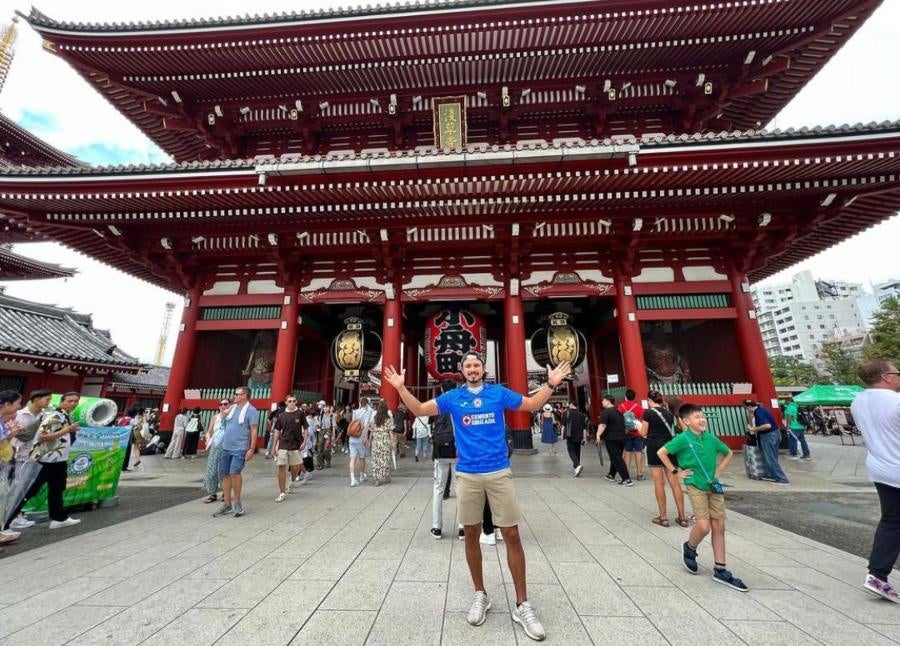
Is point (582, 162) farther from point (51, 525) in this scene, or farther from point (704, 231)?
point (51, 525)

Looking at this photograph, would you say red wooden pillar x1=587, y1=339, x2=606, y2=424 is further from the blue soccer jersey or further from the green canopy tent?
the blue soccer jersey

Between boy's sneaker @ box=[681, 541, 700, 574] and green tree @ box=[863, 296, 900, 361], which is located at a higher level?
green tree @ box=[863, 296, 900, 361]

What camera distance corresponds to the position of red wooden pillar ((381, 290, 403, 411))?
1054cm

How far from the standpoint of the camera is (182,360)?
36.1 feet

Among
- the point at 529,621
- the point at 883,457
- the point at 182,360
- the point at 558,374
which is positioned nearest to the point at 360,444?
the point at 529,621

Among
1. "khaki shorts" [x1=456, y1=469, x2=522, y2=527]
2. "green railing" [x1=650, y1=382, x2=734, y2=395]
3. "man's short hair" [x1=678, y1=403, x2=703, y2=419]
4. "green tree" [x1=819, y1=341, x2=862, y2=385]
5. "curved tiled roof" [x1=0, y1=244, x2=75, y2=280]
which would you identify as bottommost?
"khaki shorts" [x1=456, y1=469, x2=522, y2=527]

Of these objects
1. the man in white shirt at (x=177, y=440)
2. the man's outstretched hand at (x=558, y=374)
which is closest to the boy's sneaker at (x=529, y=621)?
the man's outstretched hand at (x=558, y=374)

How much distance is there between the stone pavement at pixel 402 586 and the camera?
2.40 m

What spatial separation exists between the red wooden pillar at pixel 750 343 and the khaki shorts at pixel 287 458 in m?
11.3

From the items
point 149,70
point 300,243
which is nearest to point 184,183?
point 300,243

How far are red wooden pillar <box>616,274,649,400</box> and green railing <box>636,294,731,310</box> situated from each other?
401mm

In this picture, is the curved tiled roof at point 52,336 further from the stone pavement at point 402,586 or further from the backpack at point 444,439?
the backpack at point 444,439

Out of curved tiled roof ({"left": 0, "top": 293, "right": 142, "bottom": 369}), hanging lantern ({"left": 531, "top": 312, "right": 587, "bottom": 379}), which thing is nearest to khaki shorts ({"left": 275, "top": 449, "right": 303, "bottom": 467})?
hanging lantern ({"left": 531, "top": 312, "right": 587, "bottom": 379})

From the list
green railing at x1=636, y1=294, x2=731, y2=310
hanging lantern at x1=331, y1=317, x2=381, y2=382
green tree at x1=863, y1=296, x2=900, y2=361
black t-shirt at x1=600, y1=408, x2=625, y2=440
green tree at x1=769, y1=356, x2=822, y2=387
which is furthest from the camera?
green tree at x1=769, y1=356, x2=822, y2=387
